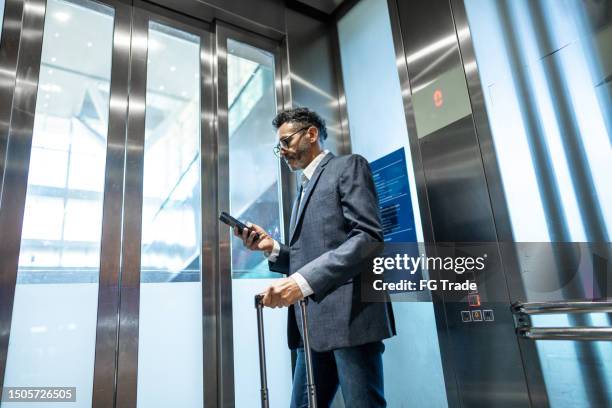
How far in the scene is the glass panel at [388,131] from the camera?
80.0 inches

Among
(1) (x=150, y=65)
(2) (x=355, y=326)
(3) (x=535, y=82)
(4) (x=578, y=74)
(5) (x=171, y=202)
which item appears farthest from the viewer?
(1) (x=150, y=65)

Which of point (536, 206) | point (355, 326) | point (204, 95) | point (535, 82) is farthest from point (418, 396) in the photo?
point (204, 95)

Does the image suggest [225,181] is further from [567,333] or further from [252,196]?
[567,333]

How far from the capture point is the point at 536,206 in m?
1.66

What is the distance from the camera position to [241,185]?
98.8 inches

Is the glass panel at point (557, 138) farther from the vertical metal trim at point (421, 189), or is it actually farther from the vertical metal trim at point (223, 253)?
the vertical metal trim at point (223, 253)

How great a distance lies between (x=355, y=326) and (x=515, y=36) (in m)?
1.42

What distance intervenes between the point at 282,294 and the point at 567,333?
0.97m

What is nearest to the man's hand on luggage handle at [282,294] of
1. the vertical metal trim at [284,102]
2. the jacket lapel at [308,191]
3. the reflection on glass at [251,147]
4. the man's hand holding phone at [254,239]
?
the jacket lapel at [308,191]

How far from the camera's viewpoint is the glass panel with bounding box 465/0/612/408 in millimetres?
1457

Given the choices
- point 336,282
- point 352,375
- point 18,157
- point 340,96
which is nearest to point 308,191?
point 336,282

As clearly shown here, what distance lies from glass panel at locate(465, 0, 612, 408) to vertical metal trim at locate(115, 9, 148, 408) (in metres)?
1.73

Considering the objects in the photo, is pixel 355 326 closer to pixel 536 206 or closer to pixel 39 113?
pixel 536 206

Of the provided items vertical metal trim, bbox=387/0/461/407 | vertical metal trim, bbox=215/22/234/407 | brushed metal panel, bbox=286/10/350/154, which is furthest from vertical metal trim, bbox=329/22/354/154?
vertical metal trim, bbox=215/22/234/407
